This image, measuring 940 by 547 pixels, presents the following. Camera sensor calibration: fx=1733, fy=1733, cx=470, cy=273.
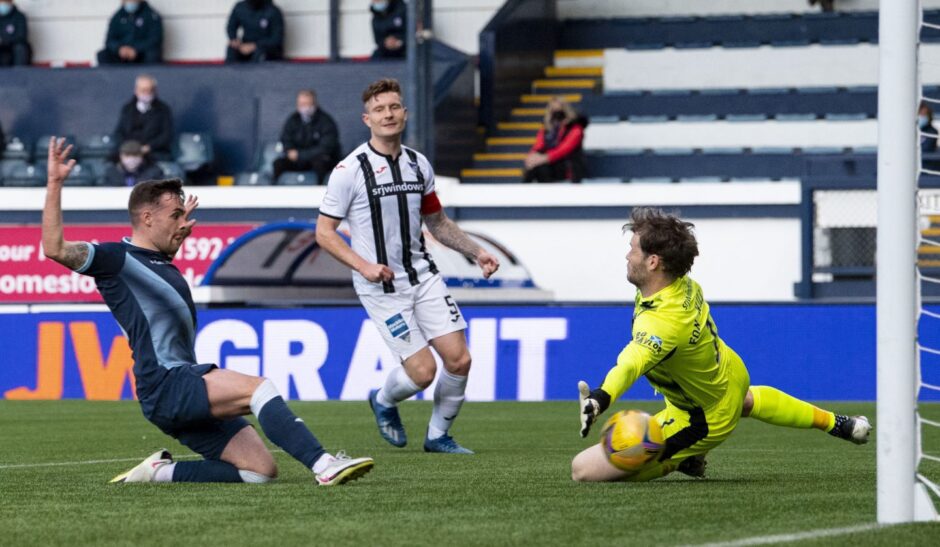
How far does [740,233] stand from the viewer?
1938 cm

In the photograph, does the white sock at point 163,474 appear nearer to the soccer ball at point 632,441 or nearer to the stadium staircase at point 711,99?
the soccer ball at point 632,441

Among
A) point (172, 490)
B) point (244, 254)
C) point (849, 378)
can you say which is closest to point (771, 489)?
point (172, 490)

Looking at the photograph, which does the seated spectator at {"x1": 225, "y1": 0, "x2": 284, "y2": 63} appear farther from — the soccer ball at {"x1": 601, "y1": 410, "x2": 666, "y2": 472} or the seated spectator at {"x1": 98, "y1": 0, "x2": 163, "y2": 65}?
the soccer ball at {"x1": 601, "y1": 410, "x2": 666, "y2": 472}

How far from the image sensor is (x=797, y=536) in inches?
194

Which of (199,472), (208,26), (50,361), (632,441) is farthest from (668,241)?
(208,26)

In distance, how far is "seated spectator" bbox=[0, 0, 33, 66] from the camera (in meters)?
22.9

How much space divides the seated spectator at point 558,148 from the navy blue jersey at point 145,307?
13.2 m

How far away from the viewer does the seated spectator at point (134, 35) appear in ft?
74.3

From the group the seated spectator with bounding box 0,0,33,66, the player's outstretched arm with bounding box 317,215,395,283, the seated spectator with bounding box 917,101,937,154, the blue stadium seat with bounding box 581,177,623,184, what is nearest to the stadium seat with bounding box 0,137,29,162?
the seated spectator with bounding box 0,0,33,66

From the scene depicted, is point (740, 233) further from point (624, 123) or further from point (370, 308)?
point (370, 308)

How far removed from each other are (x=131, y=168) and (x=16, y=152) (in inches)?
85.7

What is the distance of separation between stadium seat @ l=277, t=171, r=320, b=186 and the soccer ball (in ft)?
44.9

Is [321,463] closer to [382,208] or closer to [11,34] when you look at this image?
[382,208]

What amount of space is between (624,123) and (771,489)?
49.4ft
